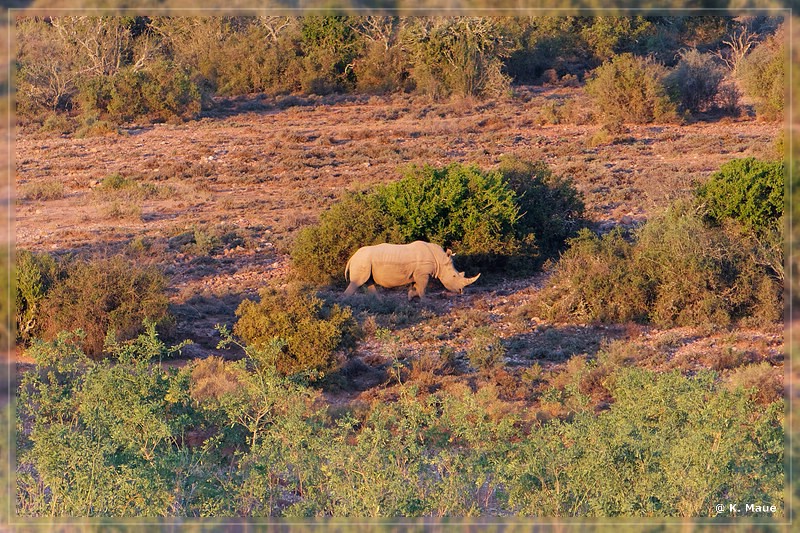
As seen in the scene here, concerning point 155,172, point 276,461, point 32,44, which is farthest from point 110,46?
point 276,461

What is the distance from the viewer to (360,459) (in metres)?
5.42

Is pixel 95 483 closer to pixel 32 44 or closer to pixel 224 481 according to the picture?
pixel 224 481

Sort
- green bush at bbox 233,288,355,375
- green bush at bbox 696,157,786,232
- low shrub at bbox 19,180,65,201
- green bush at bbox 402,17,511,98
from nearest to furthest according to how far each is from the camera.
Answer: green bush at bbox 233,288,355,375 → green bush at bbox 696,157,786,232 → low shrub at bbox 19,180,65,201 → green bush at bbox 402,17,511,98

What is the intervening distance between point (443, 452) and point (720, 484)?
58.9 inches

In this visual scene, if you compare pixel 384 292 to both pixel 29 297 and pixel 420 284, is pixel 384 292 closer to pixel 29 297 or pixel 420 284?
pixel 420 284

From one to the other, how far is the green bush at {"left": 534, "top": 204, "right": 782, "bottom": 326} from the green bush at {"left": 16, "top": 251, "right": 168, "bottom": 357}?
14.7ft

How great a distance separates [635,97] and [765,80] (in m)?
3.28

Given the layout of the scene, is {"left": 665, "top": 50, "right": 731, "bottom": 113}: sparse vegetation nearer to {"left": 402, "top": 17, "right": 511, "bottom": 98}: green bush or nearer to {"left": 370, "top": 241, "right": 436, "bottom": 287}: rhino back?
{"left": 402, "top": 17, "right": 511, "bottom": 98}: green bush

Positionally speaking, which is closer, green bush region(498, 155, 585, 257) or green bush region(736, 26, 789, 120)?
green bush region(498, 155, 585, 257)

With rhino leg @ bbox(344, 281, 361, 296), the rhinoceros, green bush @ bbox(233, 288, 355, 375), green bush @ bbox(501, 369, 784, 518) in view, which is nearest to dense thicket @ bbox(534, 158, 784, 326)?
the rhinoceros

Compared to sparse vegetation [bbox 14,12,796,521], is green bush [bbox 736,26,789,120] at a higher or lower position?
higher

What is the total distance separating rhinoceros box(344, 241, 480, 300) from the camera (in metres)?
12.0

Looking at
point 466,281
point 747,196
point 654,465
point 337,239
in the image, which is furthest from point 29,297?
point 747,196

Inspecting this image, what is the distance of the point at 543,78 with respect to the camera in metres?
31.1
